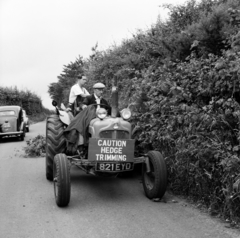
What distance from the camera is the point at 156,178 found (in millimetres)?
6422

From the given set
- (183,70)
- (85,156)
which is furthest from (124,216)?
(183,70)

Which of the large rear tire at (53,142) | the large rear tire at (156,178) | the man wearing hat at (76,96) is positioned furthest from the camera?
the man wearing hat at (76,96)

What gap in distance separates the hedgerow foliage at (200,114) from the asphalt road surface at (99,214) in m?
0.42

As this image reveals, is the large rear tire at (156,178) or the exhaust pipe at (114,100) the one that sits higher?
the exhaust pipe at (114,100)

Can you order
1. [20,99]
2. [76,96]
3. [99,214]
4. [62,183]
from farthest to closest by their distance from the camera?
[20,99]
[76,96]
[62,183]
[99,214]

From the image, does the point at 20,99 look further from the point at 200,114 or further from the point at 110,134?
the point at 200,114

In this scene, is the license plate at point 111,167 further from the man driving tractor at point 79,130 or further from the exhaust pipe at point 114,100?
the exhaust pipe at point 114,100

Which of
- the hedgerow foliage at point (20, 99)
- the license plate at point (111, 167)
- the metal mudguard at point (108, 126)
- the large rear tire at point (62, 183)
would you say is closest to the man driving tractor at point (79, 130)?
the metal mudguard at point (108, 126)

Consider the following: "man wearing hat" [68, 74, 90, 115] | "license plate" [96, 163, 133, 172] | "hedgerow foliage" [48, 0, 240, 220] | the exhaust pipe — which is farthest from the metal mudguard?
"man wearing hat" [68, 74, 90, 115]

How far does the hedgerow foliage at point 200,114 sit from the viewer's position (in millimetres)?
5504

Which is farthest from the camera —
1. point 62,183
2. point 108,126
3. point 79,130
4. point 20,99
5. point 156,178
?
point 20,99

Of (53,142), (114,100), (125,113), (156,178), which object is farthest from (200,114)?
(53,142)

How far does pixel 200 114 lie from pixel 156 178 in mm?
1254

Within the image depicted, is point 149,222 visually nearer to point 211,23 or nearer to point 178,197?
point 178,197
